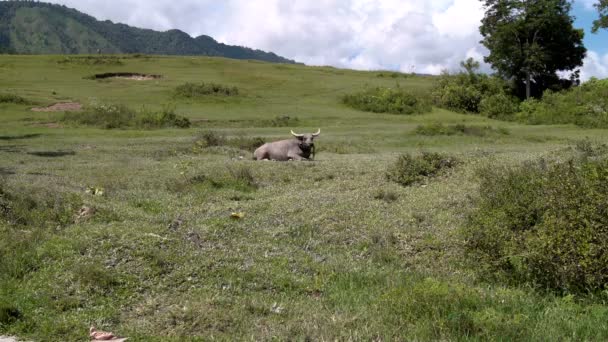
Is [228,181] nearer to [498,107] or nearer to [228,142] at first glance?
[228,142]

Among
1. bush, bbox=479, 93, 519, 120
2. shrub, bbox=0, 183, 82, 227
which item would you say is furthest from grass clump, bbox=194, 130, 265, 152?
bush, bbox=479, 93, 519, 120

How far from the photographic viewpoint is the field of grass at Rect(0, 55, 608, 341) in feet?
22.8

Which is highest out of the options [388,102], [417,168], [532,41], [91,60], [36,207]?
[532,41]

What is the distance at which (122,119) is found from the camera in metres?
35.8

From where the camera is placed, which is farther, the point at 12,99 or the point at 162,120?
the point at 12,99

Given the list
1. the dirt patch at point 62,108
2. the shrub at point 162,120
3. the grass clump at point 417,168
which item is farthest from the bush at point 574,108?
the dirt patch at point 62,108

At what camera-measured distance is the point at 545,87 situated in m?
58.7

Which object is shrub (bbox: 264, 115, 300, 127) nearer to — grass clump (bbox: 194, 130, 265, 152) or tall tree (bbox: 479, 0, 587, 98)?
grass clump (bbox: 194, 130, 265, 152)

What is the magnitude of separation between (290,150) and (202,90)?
29.0 metres

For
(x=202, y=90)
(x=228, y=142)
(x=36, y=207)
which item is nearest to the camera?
(x=36, y=207)

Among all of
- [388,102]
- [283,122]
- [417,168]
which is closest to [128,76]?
[388,102]

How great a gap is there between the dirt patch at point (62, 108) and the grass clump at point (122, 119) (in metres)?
3.99

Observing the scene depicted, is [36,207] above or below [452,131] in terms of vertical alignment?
below

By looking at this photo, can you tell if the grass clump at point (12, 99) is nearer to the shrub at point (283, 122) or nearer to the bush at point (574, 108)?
the shrub at point (283, 122)
